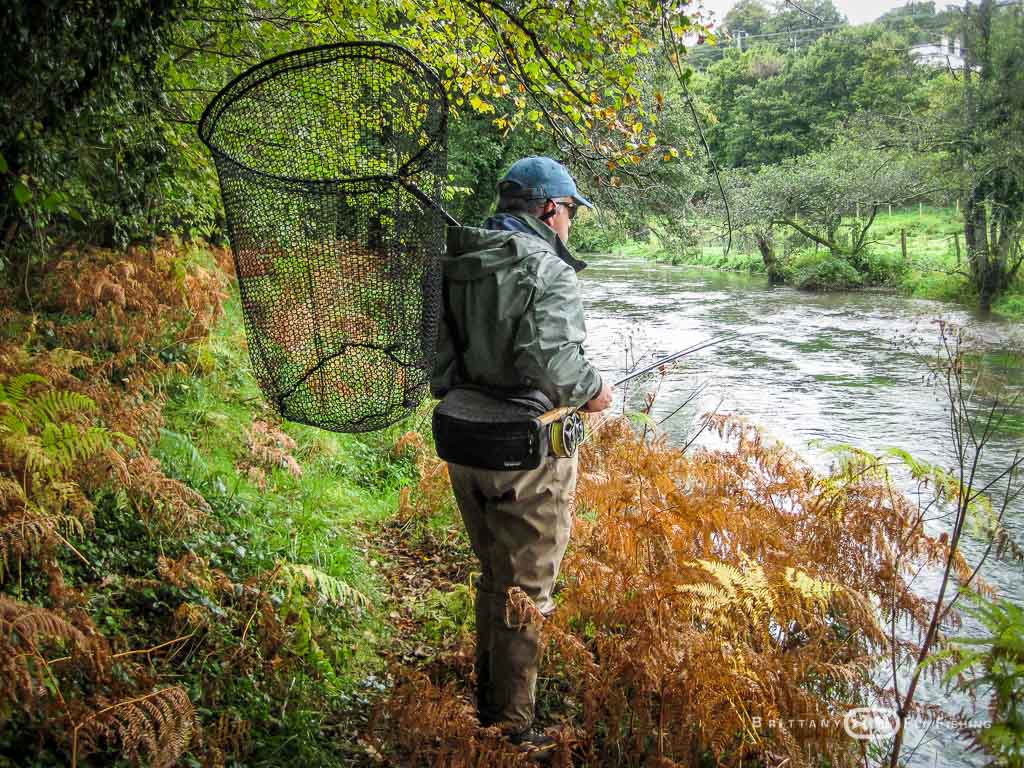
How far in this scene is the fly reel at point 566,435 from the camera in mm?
2707

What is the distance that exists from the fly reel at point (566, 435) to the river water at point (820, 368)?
2.37 meters

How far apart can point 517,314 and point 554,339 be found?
16 centimetres

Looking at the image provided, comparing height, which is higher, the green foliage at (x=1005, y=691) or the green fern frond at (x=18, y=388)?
the green fern frond at (x=18, y=388)

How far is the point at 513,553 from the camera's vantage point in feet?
9.11

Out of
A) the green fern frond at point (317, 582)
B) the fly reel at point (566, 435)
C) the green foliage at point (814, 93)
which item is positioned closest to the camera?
the fly reel at point (566, 435)

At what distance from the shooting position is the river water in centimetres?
739

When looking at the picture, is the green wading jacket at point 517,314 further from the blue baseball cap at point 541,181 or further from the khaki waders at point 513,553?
the khaki waders at point 513,553

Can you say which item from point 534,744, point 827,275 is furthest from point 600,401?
point 827,275

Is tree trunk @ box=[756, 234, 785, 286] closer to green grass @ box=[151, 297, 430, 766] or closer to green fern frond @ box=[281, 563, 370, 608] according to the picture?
green grass @ box=[151, 297, 430, 766]

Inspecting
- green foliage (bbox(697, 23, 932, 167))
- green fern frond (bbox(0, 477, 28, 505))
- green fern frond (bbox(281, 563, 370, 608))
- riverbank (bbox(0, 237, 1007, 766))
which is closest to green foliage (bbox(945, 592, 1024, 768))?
riverbank (bbox(0, 237, 1007, 766))

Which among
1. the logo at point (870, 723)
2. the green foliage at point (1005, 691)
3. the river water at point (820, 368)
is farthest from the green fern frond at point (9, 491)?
the river water at point (820, 368)

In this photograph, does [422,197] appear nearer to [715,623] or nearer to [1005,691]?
[715,623]

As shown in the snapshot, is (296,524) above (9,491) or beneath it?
beneath

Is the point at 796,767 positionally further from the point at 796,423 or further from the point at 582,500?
the point at 796,423
